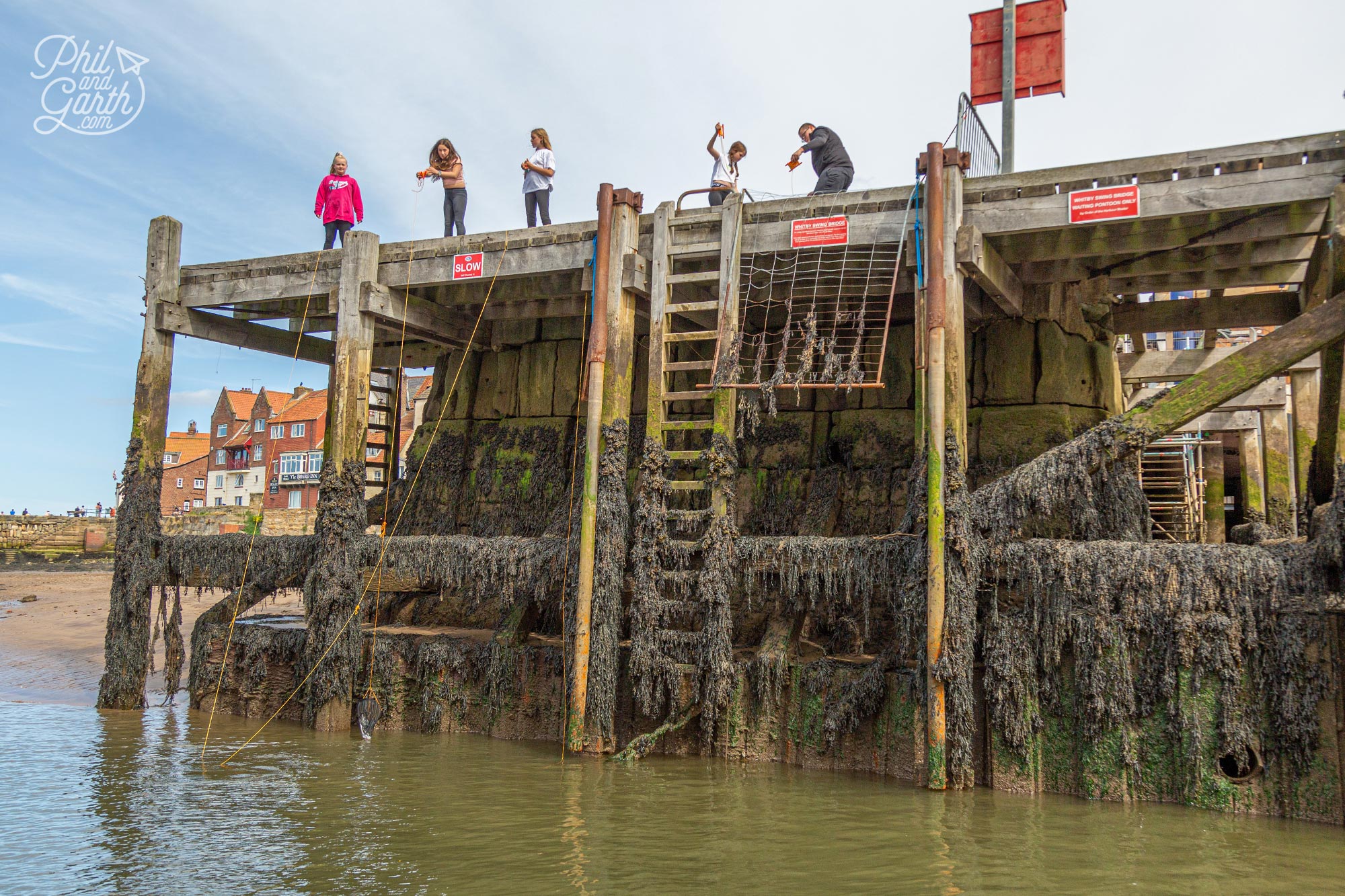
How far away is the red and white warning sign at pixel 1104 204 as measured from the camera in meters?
8.79

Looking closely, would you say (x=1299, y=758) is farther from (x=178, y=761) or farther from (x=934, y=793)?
(x=178, y=761)

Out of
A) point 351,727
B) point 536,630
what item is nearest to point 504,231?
point 536,630

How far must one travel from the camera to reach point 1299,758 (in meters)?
7.40

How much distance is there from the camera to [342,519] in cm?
1113

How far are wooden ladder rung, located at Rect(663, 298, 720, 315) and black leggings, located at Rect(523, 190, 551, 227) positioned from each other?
2706 millimetres

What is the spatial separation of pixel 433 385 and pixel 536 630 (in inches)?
218

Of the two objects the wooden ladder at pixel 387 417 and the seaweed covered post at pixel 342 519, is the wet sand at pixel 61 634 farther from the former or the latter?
the wooden ladder at pixel 387 417

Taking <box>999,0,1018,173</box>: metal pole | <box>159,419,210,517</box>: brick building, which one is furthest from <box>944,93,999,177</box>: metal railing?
<box>159,419,210,517</box>: brick building

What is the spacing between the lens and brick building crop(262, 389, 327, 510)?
54.1m

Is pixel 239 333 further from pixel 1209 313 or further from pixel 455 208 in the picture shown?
pixel 1209 313

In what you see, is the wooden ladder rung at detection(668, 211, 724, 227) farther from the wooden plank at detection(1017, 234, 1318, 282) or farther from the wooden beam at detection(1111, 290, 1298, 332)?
the wooden beam at detection(1111, 290, 1298, 332)

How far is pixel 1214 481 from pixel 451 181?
→ 16.0 m

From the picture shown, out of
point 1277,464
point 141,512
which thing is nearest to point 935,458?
point 141,512

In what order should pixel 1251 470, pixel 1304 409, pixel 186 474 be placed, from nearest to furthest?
1. pixel 1304 409
2. pixel 1251 470
3. pixel 186 474
